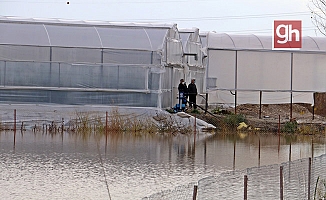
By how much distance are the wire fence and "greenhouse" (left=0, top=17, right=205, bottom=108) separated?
1767cm

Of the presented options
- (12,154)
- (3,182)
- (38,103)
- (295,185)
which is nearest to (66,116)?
(38,103)

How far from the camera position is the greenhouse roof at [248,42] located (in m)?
41.5

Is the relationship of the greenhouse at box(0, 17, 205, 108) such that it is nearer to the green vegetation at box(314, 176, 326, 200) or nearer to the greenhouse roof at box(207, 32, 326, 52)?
the greenhouse roof at box(207, 32, 326, 52)

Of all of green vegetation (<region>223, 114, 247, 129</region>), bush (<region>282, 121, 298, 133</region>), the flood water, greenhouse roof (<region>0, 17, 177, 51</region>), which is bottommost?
the flood water

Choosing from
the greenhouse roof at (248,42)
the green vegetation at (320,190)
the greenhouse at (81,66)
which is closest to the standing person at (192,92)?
the greenhouse at (81,66)

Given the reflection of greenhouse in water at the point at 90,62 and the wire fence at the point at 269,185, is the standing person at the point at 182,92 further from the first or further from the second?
the wire fence at the point at 269,185

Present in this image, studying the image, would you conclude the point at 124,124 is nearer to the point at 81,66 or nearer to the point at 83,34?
the point at 81,66

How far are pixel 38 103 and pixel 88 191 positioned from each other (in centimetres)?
1644

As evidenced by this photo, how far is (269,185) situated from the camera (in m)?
11.2

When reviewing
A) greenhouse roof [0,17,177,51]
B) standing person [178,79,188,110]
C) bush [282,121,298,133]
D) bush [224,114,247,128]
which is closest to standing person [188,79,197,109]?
standing person [178,79,188,110]

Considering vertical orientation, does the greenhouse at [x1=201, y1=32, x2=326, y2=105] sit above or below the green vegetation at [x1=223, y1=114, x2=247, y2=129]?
above

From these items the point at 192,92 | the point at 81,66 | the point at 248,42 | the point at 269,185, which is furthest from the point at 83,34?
the point at 269,185

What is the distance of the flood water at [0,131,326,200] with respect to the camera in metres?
13.8

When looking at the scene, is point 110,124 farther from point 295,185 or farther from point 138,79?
point 295,185
